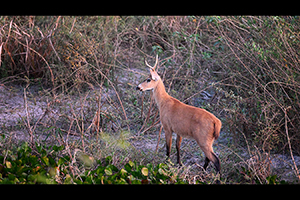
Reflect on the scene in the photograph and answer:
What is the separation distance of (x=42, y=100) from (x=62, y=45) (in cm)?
132

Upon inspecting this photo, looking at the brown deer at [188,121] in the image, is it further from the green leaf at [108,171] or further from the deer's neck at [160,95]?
the green leaf at [108,171]

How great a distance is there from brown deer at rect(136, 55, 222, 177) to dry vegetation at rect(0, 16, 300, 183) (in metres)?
0.33

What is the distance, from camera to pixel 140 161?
15.9 feet

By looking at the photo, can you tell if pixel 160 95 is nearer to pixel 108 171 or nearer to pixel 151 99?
pixel 151 99

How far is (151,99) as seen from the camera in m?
5.61

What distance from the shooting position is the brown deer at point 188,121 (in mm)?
4324

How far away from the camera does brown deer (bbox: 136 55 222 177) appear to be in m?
4.32

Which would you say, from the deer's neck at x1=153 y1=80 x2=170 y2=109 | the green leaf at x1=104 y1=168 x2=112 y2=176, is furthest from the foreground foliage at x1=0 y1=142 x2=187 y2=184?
the deer's neck at x1=153 y1=80 x2=170 y2=109

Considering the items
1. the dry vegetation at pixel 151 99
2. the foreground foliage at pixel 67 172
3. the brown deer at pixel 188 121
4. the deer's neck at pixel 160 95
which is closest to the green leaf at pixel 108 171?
the foreground foliage at pixel 67 172

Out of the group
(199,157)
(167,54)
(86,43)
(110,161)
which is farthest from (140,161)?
(167,54)

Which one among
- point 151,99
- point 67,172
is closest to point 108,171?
point 67,172

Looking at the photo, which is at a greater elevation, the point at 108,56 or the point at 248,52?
the point at 248,52

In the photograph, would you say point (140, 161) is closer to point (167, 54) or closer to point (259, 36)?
point (259, 36)

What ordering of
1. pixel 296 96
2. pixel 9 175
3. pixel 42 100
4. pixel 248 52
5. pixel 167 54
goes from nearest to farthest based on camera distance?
pixel 9 175 → pixel 296 96 → pixel 248 52 → pixel 42 100 → pixel 167 54
